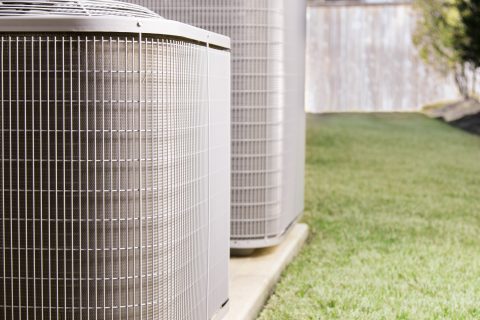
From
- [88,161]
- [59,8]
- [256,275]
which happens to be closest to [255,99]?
[256,275]

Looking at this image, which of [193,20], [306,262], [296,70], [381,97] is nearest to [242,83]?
[193,20]

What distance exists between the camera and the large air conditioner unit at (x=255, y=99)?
4.22 meters

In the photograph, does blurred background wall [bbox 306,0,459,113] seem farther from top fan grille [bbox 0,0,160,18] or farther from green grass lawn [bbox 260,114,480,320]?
top fan grille [bbox 0,0,160,18]

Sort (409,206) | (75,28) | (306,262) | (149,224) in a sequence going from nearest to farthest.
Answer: (75,28) → (149,224) → (306,262) → (409,206)

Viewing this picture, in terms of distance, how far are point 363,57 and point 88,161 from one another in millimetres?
20026

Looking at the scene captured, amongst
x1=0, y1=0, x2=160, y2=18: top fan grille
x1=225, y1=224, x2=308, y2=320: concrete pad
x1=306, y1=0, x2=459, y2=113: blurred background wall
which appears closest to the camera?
x1=0, y1=0, x2=160, y2=18: top fan grille

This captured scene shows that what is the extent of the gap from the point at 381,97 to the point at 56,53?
20333mm

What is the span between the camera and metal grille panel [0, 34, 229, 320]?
7.51 ft

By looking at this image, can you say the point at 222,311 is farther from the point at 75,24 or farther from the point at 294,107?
the point at 294,107

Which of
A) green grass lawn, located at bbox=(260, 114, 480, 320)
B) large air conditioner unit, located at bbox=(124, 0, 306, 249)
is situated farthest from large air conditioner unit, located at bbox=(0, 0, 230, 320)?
large air conditioner unit, located at bbox=(124, 0, 306, 249)

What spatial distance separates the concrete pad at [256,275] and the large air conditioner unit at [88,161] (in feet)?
3.24

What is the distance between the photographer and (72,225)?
2.33 metres

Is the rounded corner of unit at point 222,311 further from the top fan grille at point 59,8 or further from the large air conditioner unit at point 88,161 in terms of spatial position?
the top fan grille at point 59,8

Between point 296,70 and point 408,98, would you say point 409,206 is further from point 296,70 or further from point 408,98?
point 408,98
